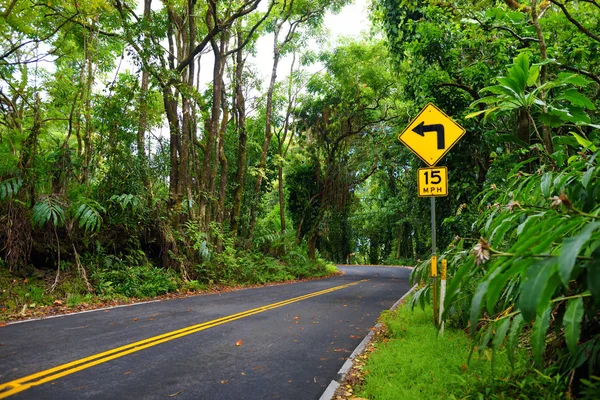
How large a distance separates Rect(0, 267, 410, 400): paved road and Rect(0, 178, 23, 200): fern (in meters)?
3.72

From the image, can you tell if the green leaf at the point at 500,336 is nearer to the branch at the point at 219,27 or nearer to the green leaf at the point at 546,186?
the green leaf at the point at 546,186

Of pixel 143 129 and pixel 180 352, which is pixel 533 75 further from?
pixel 143 129

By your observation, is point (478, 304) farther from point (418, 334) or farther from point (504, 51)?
point (504, 51)

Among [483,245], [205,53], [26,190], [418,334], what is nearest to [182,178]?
[26,190]

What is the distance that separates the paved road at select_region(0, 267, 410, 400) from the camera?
3941mm

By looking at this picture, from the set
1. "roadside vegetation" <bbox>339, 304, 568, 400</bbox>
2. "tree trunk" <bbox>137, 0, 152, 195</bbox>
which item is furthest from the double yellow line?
"tree trunk" <bbox>137, 0, 152, 195</bbox>

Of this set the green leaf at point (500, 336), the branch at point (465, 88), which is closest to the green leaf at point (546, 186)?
the green leaf at point (500, 336)

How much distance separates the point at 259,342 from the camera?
5867 mm

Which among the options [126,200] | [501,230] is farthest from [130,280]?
[501,230]

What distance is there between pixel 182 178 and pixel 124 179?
198 cm

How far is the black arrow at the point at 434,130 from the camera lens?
6234 mm

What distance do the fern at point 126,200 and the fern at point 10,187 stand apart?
2.32 m

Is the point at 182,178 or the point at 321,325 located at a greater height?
the point at 182,178

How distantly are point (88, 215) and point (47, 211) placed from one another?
931 mm
